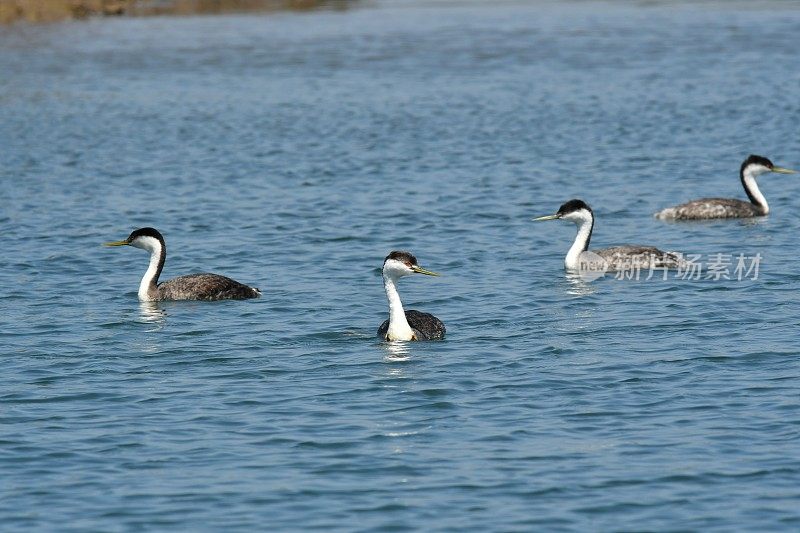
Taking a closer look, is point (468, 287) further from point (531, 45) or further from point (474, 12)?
point (474, 12)

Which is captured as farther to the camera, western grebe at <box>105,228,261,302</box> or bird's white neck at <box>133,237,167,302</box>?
bird's white neck at <box>133,237,167,302</box>

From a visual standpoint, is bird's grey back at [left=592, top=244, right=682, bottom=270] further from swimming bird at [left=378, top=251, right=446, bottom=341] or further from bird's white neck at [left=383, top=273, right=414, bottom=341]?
bird's white neck at [left=383, top=273, right=414, bottom=341]

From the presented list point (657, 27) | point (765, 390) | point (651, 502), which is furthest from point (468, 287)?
point (657, 27)

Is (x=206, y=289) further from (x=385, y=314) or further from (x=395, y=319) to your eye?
(x=395, y=319)

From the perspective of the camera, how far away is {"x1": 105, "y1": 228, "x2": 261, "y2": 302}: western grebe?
21.2m

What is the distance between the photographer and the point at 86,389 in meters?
16.4

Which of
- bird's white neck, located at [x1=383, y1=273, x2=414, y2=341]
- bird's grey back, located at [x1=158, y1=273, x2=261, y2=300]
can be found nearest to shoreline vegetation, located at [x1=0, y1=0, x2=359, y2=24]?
bird's grey back, located at [x1=158, y1=273, x2=261, y2=300]

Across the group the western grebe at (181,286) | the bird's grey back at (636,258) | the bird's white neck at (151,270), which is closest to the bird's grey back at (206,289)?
the western grebe at (181,286)

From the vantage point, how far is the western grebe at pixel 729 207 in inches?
1053

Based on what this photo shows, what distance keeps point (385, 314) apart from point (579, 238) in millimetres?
4244

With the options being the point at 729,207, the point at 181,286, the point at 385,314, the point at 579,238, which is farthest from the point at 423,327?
the point at 729,207

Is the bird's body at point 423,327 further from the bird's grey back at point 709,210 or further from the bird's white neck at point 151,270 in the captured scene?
the bird's grey back at point 709,210

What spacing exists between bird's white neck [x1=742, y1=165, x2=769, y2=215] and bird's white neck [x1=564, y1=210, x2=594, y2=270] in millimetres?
5559

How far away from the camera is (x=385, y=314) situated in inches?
805
